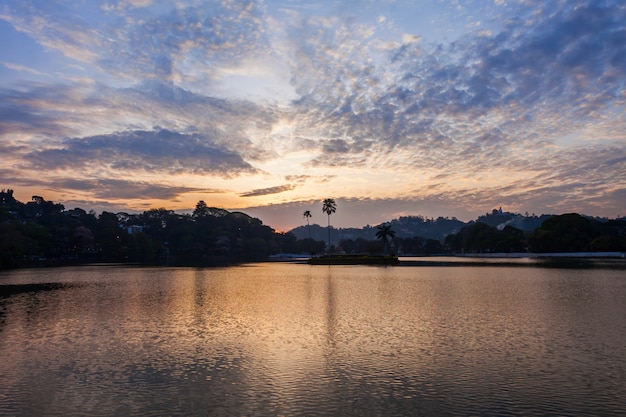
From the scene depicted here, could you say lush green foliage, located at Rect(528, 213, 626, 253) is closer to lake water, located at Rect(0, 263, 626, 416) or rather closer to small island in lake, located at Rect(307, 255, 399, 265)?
small island in lake, located at Rect(307, 255, 399, 265)

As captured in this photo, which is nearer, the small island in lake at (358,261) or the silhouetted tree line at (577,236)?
the small island in lake at (358,261)

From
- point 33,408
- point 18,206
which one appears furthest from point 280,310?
point 18,206

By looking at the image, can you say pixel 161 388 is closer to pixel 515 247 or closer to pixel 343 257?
pixel 343 257

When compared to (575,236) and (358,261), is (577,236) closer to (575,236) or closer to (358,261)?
(575,236)

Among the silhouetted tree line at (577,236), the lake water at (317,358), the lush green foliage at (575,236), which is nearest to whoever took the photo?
the lake water at (317,358)

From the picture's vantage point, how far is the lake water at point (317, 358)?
13.4 meters

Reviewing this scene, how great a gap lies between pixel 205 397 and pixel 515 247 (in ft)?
600

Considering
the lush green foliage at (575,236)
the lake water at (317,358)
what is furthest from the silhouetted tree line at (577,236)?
the lake water at (317,358)

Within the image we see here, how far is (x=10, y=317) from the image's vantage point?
97.5ft

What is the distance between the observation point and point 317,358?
18.7 m

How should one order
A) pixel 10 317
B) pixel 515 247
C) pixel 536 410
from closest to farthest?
1. pixel 536 410
2. pixel 10 317
3. pixel 515 247

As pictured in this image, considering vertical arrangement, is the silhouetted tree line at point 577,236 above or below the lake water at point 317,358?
above

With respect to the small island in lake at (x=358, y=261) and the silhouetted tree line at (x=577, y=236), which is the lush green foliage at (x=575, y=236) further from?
the small island in lake at (x=358, y=261)

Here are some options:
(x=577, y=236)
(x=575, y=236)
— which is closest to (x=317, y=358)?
(x=575, y=236)
